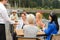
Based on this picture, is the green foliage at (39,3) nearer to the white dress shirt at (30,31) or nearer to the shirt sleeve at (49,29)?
the shirt sleeve at (49,29)

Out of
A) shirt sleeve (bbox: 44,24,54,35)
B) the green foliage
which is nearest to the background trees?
the green foliage

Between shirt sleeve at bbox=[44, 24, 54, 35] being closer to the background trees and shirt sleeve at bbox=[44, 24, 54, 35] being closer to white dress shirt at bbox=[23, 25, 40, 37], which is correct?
white dress shirt at bbox=[23, 25, 40, 37]

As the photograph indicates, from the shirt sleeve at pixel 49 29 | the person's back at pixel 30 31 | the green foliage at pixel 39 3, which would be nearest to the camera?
the person's back at pixel 30 31

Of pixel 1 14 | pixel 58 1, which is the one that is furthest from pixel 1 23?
pixel 58 1

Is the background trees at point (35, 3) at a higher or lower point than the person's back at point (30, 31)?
lower

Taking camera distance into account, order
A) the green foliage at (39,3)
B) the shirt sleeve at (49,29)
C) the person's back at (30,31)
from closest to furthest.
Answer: the person's back at (30,31) < the shirt sleeve at (49,29) < the green foliage at (39,3)

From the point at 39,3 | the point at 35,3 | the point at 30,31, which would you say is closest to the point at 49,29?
the point at 30,31

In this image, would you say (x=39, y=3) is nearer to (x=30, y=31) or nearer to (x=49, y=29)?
(x=49, y=29)

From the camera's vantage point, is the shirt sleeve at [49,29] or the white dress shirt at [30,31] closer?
the white dress shirt at [30,31]

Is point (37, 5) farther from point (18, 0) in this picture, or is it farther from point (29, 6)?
point (18, 0)

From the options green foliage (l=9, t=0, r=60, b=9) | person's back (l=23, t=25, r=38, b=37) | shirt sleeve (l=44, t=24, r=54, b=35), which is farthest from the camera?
green foliage (l=9, t=0, r=60, b=9)

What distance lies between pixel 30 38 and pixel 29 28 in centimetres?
20

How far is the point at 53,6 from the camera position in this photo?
21.6 m

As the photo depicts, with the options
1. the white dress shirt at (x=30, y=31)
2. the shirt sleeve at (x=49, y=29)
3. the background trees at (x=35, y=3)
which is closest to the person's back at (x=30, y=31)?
the white dress shirt at (x=30, y=31)
